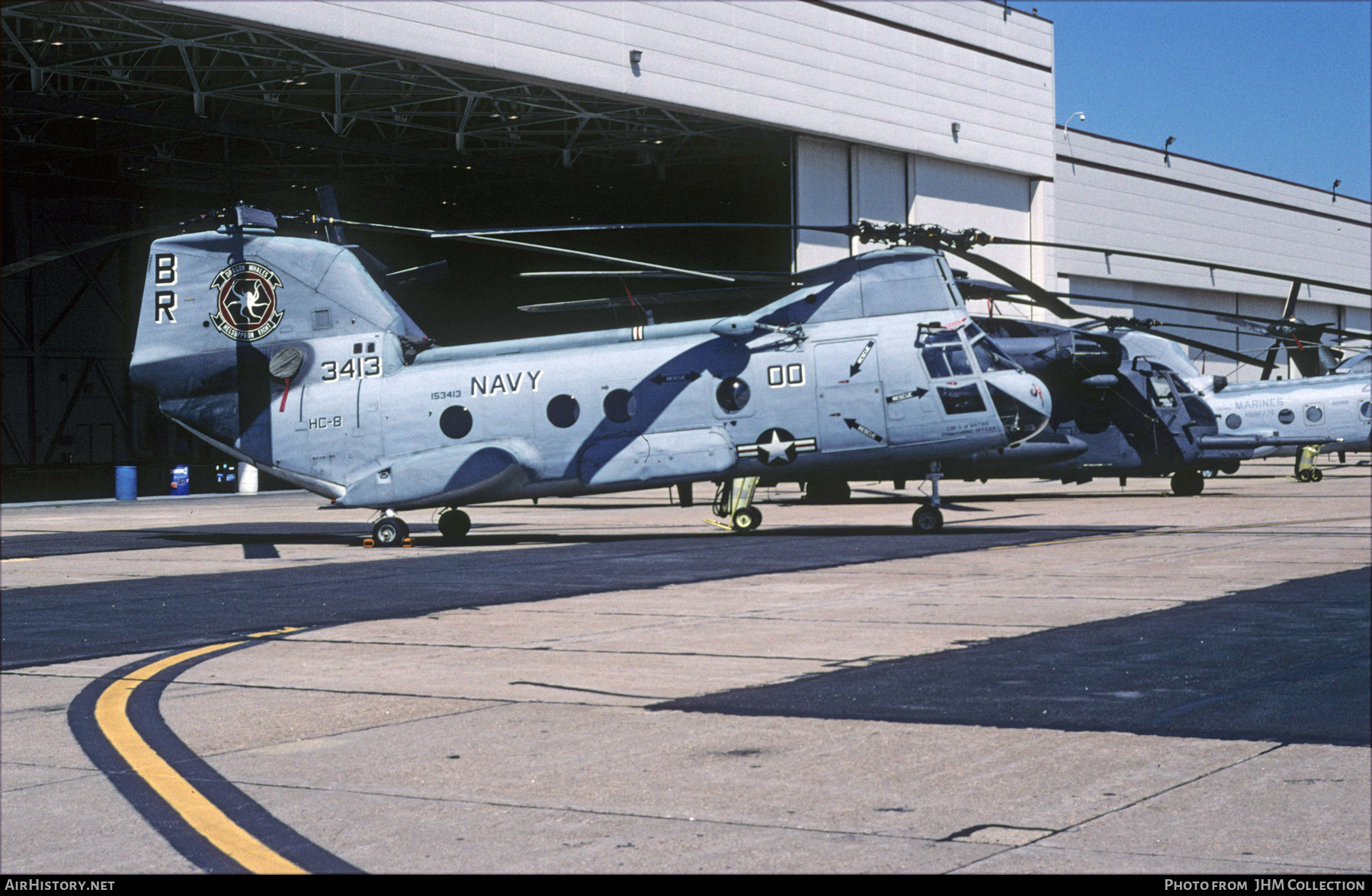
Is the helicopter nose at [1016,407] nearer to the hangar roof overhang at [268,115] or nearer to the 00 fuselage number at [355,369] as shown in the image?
the 00 fuselage number at [355,369]

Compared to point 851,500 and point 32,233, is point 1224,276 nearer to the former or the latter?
point 851,500

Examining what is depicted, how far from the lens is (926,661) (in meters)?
9.77

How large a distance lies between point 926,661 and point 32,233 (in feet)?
185

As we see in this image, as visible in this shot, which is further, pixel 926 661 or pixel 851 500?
pixel 851 500

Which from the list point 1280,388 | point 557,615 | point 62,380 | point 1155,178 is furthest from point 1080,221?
point 557,615

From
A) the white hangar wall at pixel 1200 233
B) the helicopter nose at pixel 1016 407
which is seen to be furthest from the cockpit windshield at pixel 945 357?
the white hangar wall at pixel 1200 233

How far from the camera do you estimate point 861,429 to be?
21.7m

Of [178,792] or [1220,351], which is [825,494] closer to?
[1220,351]

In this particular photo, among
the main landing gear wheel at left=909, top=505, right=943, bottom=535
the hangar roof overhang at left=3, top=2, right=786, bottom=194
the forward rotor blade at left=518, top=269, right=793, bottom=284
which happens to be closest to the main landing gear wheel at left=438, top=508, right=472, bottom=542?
the forward rotor blade at left=518, top=269, right=793, bottom=284

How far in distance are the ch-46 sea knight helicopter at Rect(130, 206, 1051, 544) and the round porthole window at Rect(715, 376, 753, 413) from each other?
30 mm

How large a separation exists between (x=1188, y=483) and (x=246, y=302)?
21634 mm

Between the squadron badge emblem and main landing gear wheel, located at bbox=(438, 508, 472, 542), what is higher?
the squadron badge emblem

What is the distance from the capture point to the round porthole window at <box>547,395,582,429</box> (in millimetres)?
22234

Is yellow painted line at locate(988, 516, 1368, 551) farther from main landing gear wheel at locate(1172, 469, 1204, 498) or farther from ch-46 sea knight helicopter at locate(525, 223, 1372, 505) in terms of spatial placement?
main landing gear wheel at locate(1172, 469, 1204, 498)
